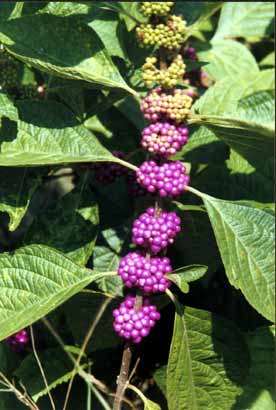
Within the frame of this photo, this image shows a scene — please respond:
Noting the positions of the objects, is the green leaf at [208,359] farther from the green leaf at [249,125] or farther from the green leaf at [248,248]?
the green leaf at [249,125]

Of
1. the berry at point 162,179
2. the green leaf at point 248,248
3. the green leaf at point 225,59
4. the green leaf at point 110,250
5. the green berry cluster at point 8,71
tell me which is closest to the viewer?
the green leaf at point 248,248

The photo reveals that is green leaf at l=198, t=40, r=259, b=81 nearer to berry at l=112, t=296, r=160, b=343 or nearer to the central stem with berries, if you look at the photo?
the central stem with berries

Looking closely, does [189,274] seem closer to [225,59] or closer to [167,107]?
[167,107]

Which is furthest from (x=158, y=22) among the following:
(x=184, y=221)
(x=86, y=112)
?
(x=184, y=221)

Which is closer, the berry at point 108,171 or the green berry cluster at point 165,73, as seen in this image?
the green berry cluster at point 165,73

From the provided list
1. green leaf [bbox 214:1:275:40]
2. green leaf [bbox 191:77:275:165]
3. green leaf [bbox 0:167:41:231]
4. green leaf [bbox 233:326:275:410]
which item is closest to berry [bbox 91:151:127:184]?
green leaf [bbox 0:167:41:231]

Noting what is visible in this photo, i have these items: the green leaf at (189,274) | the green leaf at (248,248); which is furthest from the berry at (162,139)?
the green leaf at (189,274)

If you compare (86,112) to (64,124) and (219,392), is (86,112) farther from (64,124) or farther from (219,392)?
(219,392)
